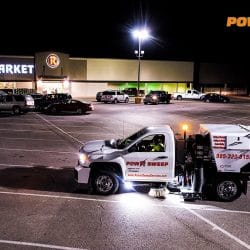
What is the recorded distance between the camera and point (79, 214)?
923 cm

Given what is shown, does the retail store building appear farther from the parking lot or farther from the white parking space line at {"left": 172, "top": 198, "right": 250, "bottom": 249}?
the white parking space line at {"left": 172, "top": 198, "right": 250, "bottom": 249}

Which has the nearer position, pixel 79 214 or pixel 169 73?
pixel 79 214

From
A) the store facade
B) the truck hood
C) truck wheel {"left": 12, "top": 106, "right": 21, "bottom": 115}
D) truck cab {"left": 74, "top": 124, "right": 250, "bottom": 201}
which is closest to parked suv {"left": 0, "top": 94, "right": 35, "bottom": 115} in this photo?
truck wheel {"left": 12, "top": 106, "right": 21, "bottom": 115}

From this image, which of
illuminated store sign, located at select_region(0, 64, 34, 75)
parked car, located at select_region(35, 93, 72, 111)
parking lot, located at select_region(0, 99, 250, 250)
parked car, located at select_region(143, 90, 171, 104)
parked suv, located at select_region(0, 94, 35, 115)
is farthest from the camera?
illuminated store sign, located at select_region(0, 64, 34, 75)

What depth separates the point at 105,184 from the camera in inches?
419

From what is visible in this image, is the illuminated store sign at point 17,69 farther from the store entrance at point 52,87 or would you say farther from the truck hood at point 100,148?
the truck hood at point 100,148

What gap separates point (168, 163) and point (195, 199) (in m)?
1.32

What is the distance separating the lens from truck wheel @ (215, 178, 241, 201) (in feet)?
33.5

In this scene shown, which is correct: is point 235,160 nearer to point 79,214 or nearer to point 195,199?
point 195,199

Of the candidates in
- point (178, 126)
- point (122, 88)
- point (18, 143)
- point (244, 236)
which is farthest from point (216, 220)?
point (122, 88)

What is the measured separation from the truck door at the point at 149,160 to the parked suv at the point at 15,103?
74.0 ft

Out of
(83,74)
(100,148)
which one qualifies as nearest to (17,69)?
(83,74)

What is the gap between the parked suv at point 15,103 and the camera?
100 feet

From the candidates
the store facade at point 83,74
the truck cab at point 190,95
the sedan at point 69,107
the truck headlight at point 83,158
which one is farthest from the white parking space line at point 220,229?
the truck cab at point 190,95
